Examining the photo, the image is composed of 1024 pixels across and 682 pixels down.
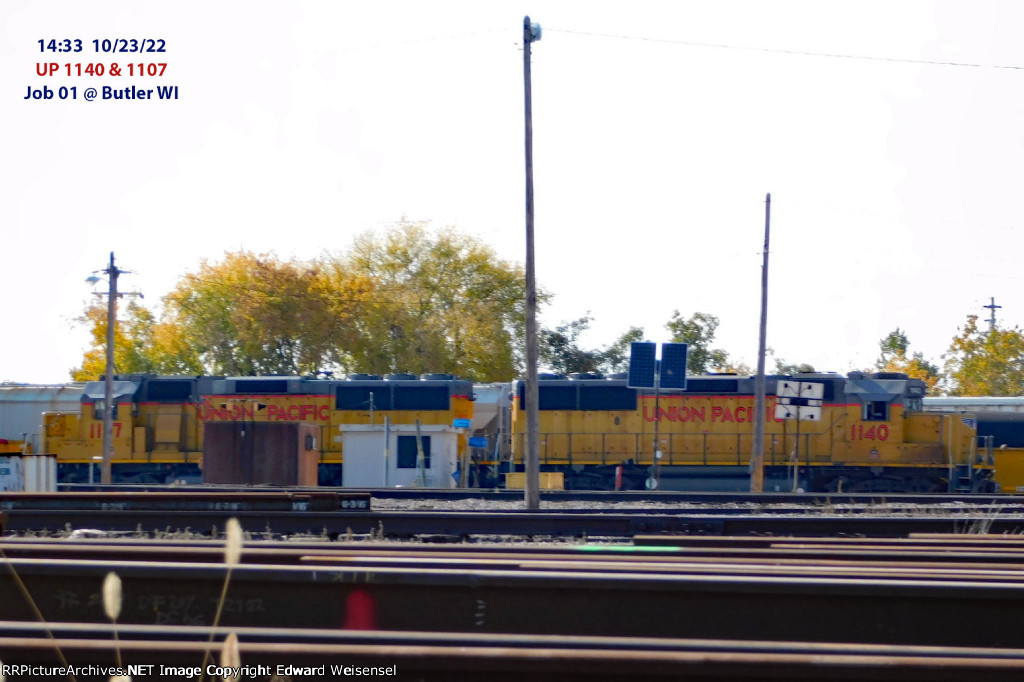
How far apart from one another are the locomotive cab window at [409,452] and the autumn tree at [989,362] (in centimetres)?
4209

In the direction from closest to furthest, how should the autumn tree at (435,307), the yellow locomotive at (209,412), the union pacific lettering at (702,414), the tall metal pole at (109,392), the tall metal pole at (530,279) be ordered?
the tall metal pole at (530,279)
the tall metal pole at (109,392)
the union pacific lettering at (702,414)
the yellow locomotive at (209,412)
the autumn tree at (435,307)

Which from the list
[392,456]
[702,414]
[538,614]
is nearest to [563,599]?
[538,614]

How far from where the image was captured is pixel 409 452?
84.3ft

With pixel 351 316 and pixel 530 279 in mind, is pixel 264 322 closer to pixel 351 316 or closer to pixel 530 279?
pixel 351 316

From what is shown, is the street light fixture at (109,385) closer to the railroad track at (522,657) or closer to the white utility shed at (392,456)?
the white utility shed at (392,456)

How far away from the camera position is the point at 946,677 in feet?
11.6

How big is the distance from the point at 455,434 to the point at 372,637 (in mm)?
22034

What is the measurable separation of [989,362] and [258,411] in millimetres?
45046

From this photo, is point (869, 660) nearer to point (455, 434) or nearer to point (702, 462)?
point (455, 434)

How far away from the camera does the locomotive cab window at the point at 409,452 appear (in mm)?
25625

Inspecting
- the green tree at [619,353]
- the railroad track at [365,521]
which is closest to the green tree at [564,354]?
the green tree at [619,353]

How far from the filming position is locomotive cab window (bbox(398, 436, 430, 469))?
84.1ft

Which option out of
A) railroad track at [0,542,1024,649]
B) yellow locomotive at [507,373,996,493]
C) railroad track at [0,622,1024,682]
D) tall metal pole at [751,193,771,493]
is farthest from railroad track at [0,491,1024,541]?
yellow locomotive at [507,373,996,493]

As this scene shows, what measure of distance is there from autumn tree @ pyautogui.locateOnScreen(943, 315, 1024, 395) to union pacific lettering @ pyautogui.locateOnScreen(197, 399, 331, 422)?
1686 inches
